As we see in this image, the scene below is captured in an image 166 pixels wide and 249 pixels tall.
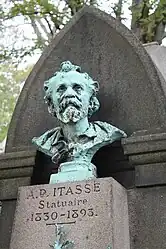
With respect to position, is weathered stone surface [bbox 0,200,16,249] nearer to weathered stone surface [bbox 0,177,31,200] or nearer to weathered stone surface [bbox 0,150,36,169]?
weathered stone surface [bbox 0,177,31,200]

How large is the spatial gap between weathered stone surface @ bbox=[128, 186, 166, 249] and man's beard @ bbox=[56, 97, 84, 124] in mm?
810

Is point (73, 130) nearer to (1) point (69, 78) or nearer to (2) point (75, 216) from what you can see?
(1) point (69, 78)

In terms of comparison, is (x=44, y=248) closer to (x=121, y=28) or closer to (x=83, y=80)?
(x=83, y=80)

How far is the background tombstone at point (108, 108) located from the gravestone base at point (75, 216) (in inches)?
Answer: 13.3

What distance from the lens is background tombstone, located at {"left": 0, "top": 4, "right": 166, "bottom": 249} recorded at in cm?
435

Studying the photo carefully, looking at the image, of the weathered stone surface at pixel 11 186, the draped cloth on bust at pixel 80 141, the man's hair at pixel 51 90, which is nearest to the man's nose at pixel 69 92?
the man's hair at pixel 51 90

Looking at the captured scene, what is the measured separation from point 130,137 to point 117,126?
1.33 ft

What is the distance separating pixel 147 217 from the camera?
13.5 feet

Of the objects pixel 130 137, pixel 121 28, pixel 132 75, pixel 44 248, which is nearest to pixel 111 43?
pixel 121 28

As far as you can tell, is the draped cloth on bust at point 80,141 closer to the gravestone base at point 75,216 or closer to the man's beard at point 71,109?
the man's beard at point 71,109

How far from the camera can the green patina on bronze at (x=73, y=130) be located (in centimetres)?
432

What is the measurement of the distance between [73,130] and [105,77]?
94 cm

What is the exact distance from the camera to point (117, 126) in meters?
4.87

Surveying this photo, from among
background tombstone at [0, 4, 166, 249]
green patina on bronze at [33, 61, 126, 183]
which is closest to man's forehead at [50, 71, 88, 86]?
green patina on bronze at [33, 61, 126, 183]
